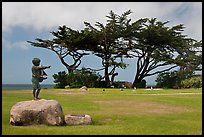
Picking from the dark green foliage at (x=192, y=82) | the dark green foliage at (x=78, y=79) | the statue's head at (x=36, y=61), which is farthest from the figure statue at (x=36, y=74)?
the dark green foliage at (x=192, y=82)

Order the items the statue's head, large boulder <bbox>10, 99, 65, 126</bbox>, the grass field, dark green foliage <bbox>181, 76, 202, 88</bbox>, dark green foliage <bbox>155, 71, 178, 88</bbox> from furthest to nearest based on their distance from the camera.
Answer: dark green foliage <bbox>155, 71, 178, 88</bbox> → dark green foliage <bbox>181, 76, 202, 88</bbox> → the statue's head → large boulder <bbox>10, 99, 65, 126</bbox> → the grass field

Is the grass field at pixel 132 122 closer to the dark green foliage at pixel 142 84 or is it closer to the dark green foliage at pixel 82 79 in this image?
the dark green foliage at pixel 82 79

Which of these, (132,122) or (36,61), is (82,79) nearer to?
(36,61)

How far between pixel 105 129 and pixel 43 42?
1311 inches

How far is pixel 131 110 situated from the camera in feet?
49.8

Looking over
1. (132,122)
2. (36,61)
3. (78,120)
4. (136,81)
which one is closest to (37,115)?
(78,120)

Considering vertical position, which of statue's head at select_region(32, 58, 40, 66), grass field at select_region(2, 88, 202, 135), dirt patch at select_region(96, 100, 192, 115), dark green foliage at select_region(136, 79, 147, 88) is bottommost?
grass field at select_region(2, 88, 202, 135)

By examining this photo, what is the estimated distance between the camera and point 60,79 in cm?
4200

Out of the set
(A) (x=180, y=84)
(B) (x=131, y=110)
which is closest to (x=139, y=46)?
(A) (x=180, y=84)

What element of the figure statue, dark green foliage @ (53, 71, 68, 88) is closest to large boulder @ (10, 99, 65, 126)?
the figure statue

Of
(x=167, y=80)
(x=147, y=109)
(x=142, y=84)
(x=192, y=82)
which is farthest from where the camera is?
(x=142, y=84)

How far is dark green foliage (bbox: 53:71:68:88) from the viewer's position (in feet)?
137

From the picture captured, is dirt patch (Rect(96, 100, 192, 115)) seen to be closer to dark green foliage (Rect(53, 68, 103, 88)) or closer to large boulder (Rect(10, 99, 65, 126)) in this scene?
large boulder (Rect(10, 99, 65, 126))

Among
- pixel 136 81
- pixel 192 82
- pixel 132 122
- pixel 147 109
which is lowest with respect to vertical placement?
pixel 132 122
